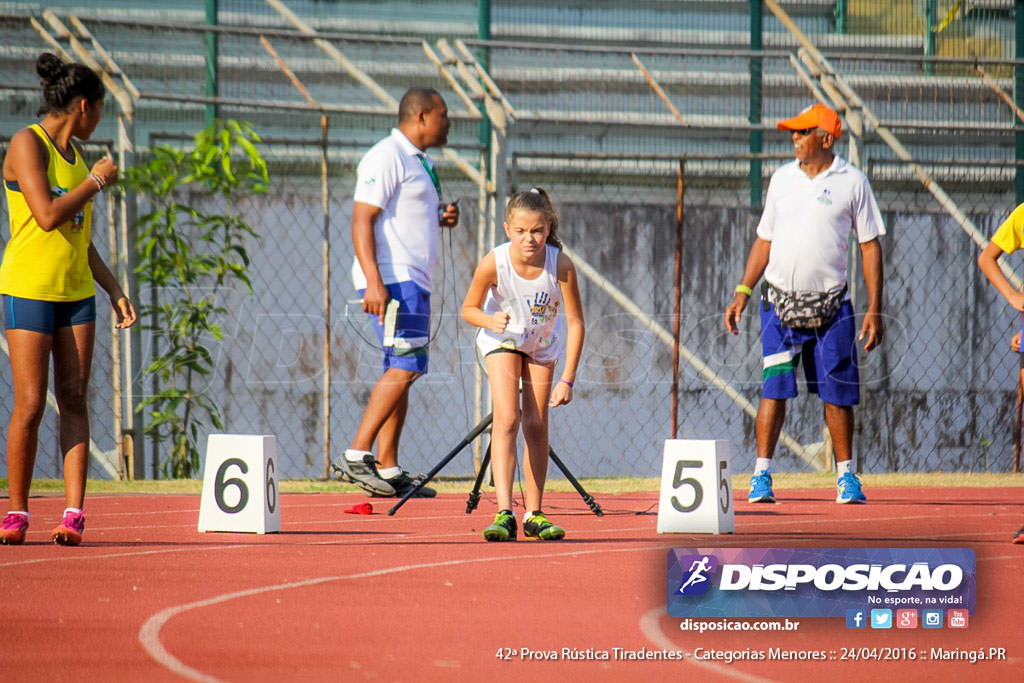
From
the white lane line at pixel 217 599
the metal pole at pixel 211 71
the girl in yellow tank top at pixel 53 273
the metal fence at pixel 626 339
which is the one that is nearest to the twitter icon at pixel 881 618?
the white lane line at pixel 217 599

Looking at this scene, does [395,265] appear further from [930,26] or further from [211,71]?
[930,26]

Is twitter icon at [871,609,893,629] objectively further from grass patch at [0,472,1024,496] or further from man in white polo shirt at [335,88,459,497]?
grass patch at [0,472,1024,496]

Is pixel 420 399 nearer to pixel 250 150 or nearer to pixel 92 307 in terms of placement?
pixel 250 150

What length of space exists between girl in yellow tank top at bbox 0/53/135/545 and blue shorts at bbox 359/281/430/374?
7.09 ft

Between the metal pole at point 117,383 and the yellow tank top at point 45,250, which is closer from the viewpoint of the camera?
the yellow tank top at point 45,250

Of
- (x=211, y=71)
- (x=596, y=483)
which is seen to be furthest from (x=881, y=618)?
(x=211, y=71)

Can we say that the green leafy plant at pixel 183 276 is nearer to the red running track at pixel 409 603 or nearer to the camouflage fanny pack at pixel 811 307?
the red running track at pixel 409 603

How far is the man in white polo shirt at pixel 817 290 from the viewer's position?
802 centimetres

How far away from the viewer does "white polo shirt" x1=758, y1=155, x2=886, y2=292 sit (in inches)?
317

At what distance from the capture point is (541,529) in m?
6.10

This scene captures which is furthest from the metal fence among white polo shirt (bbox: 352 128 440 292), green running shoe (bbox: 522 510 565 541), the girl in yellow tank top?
the girl in yellow tank top

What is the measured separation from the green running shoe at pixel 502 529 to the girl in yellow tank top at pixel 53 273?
167 centimetres

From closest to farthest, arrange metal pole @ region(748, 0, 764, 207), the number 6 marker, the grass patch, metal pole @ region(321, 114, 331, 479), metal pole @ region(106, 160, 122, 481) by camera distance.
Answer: the number 6 marker → the grass patch → metal pole @ region(106, 160, 122, 481) → metal pole @ region(321, 114, 331, 479) → metal pole @ region(748, 0, 764, 207)

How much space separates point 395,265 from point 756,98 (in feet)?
20.7
